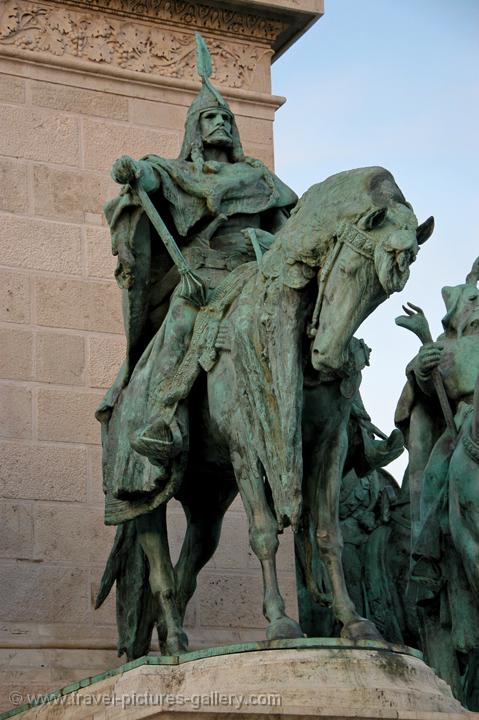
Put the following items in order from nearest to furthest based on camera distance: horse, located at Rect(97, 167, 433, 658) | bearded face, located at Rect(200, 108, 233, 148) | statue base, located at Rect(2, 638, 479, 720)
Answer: statue base, located at Rect(2, 638, 479, 720), horse, located at Rect(97, 167, 433, 658), bearded face, located at Rect(200, 108, 233, 148)

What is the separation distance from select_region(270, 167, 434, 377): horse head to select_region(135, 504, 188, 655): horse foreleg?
4.13ft

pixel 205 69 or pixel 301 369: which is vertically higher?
pixel 205 69

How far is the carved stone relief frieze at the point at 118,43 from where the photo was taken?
1043 cm

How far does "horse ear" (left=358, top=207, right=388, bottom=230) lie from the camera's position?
7.20 m

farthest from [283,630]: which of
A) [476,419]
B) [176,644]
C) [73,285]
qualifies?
[73,285]

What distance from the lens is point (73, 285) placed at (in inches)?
400

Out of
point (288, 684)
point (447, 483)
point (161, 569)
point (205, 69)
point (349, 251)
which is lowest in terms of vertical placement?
point (288, 684)

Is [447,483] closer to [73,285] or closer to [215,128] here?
[215,128]

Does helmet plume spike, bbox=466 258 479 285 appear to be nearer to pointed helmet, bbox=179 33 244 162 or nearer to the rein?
pointed helmet, bbox=179 33 244 162

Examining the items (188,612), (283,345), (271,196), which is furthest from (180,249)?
(188,612)

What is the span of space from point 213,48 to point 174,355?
3.49 meters

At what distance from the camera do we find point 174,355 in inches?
316

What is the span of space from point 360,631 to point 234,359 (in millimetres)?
1310

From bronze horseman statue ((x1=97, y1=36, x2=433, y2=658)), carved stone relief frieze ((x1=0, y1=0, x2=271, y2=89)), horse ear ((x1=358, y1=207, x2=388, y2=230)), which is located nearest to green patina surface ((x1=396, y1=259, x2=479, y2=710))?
bronze horseman statue ((x1=97, y1=36, x2=433, y2=658))
